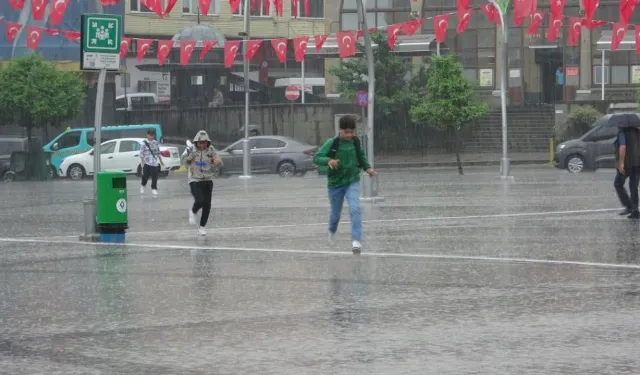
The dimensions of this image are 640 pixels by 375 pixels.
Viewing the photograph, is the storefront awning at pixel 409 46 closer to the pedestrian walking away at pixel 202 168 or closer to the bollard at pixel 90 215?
the pedestrian walking away at pixel 202 168

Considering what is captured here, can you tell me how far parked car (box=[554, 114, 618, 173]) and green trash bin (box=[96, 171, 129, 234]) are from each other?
88.6 feet

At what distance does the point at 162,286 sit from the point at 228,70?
54.9 metres

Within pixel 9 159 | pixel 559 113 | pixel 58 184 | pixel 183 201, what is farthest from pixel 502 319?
pixel 559 113

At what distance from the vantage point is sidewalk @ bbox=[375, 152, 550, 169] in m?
50.2

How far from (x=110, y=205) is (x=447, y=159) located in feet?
117

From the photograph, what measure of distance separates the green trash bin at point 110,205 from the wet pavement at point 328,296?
1.82ft

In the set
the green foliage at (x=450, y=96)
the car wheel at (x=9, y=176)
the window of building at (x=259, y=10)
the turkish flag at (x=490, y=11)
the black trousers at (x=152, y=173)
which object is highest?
the window of building at (x=259, y=10)

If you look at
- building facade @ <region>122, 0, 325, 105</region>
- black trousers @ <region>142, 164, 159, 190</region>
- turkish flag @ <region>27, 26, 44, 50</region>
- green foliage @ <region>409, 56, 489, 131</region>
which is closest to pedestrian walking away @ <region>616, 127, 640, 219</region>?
black trousers @ <region>142, 164, 159, 190</region>

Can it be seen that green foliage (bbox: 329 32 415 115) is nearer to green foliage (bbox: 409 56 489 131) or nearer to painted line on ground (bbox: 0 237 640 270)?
green foliage (bbox: 409 56 489 131)

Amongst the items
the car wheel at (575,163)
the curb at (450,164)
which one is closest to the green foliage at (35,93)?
the curb at (450,164)

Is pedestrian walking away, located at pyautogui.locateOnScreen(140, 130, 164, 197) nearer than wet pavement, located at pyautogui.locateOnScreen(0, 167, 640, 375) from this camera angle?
No

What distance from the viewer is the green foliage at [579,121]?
52.2 meters

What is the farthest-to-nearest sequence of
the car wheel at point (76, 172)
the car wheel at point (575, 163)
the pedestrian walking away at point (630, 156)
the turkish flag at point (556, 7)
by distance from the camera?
the car wheel at point (76, 172) → the car wheel at point (575, 163) → the turkish flag at point (556, 7) → the pedestrian walking away at point (630, 156)

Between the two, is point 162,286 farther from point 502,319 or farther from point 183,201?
point 183,201
